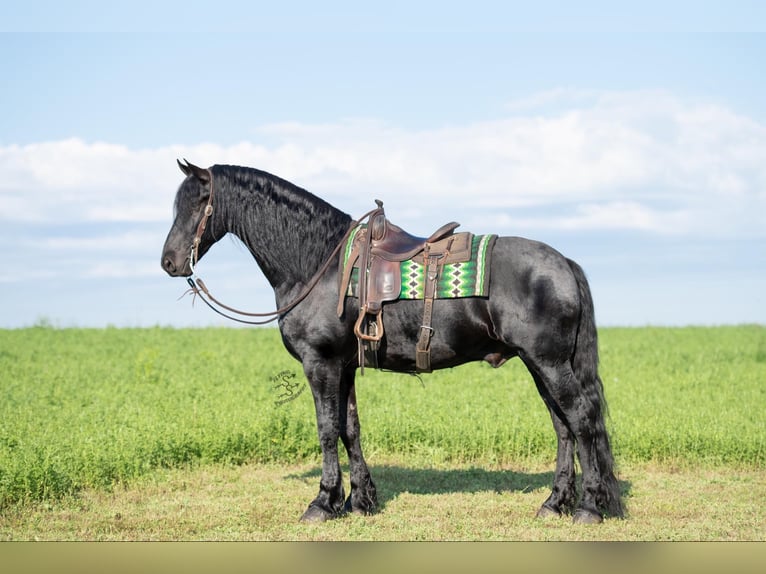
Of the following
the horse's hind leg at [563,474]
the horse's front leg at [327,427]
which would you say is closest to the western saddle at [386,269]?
the horse's front leg at [327,427]

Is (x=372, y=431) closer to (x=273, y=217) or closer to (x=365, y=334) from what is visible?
→ (x=365, y=334)

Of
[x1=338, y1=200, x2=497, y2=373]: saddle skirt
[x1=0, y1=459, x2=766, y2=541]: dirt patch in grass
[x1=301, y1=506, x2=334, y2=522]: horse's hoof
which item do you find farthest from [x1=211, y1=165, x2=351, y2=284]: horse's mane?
[x1=0, y1=459, x2=766, y2=541]: dirt patch in grass

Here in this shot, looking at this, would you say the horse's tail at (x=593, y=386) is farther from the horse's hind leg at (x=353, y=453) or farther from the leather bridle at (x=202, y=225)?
the leather bridle at (x=202, y=225)

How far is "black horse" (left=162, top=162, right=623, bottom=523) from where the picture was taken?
7359 mm

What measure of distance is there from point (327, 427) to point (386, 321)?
115 centimetres

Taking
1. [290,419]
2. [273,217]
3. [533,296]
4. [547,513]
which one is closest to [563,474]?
[547,513]

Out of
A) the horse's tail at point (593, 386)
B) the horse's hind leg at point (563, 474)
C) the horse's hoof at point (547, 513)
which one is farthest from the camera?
the horse's hind leg at point (563, 474)

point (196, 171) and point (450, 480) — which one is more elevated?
point (196, 171)

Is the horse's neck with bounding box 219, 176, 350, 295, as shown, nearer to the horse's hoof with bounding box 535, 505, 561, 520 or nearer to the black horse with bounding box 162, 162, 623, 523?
the black horse with bounding box 162, 162, 623, 523

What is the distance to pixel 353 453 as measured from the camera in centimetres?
817

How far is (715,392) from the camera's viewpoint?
51.8ft

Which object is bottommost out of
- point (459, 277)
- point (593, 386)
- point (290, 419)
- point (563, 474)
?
point (563, 474)

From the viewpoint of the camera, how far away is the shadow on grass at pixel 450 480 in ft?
30.8

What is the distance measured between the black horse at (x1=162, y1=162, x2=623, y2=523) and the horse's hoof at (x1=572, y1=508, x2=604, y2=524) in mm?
13
